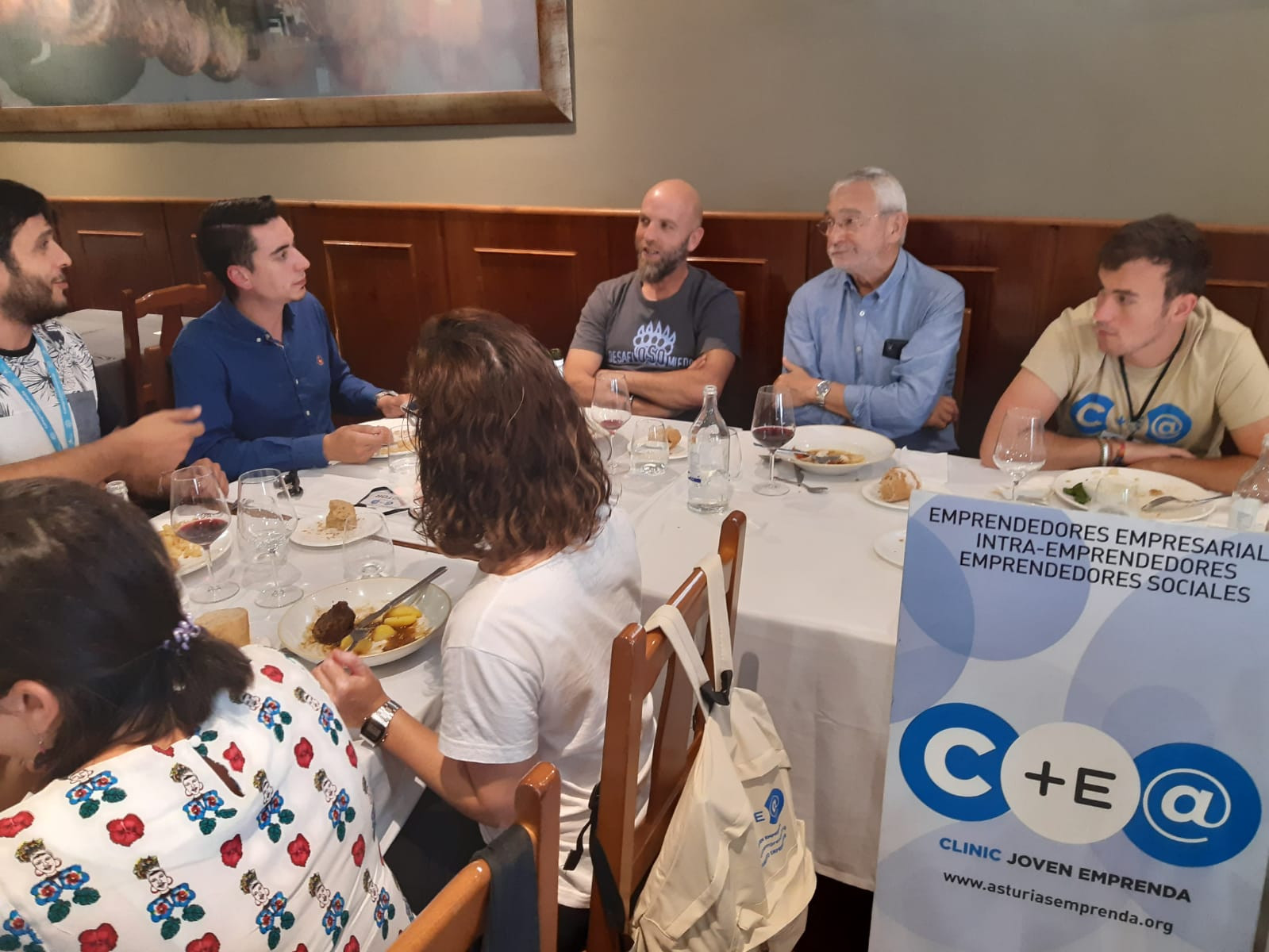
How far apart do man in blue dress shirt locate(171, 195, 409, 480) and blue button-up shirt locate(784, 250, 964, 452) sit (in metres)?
1.31

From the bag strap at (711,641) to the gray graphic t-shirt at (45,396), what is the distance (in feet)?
5.61

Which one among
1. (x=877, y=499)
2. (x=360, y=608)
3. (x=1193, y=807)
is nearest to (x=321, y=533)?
(x=360, y=608)

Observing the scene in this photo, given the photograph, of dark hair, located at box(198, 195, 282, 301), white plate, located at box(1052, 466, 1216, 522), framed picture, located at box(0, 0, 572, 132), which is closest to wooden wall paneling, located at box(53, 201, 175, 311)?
framed picture, located at box(0, 0, 572, 132)

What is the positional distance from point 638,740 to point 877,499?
932 mm

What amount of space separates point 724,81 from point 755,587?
2.47 m

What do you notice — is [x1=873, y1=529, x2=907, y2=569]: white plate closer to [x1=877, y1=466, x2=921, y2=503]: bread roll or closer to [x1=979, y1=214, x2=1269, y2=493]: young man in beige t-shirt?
[x1=877, y1=466, x2=921, y2=503]: bread roll

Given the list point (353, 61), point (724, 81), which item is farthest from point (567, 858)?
point (353, 61)

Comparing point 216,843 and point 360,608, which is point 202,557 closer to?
point 360,608

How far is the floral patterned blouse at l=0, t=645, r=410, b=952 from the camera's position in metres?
0.67

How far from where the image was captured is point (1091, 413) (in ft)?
7.25

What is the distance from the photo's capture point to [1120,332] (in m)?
2.04

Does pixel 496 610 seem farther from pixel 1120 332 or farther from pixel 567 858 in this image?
pixel 1120 332

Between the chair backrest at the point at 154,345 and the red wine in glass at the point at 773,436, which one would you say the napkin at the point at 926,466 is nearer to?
the red wine in glass at the point at 773,436

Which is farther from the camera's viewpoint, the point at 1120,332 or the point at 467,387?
the point at 1120,332
